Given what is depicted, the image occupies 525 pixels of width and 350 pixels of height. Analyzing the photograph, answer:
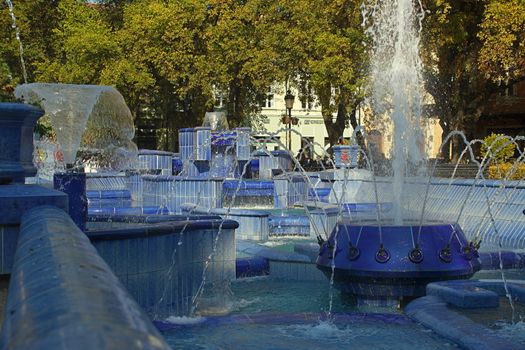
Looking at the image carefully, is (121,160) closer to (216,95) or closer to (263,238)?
(216,95)

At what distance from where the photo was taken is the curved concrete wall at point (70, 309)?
1.32m

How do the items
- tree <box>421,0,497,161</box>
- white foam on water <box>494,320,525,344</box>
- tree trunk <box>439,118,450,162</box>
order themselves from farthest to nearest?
1. tree trunk <box>439,118,450,162</box>
2. tree <box>421,0,497,161</box>
3. white foam on water <box>494,320,525,344</box>

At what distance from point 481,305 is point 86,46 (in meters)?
32.0

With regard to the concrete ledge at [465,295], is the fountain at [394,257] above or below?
above

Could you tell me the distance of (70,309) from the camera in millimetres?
1510

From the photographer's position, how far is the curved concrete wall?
1321 mm

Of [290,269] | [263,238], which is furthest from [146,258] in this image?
[263,238]

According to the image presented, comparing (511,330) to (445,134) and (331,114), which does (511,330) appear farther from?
(331,114)

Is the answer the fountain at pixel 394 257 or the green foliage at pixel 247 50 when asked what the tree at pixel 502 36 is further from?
the fountain at pixel 394 257

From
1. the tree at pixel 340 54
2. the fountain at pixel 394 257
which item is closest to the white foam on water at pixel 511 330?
the fountain at pixel 394 257

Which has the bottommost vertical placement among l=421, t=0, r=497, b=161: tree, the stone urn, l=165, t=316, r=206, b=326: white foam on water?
l=165, t=316, r=206, b=326: white foam on water

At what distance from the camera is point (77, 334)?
132 cm

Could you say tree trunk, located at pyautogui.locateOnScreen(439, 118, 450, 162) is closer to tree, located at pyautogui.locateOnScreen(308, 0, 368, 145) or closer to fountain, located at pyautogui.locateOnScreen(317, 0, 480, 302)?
tree, located at pyautogui.locateOnScreen(308, 0, 368, 145)

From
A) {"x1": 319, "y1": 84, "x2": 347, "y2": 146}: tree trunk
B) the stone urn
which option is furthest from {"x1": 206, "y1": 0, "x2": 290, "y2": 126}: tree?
the stone urn
